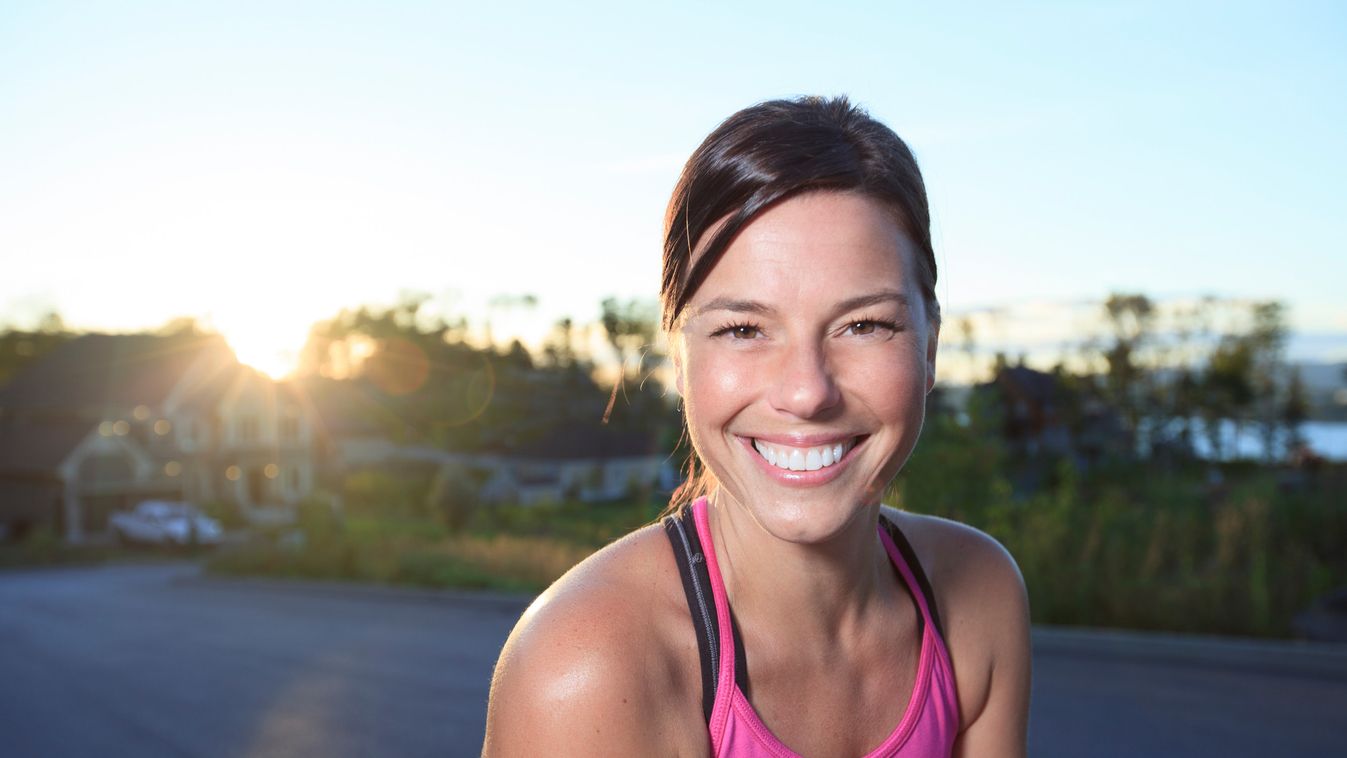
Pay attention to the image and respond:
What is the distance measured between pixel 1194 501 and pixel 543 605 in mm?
14566

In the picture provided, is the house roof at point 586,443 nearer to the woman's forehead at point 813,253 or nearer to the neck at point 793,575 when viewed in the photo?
the neck at point 793,575

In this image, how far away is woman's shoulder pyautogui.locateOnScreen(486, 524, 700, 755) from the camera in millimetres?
1589

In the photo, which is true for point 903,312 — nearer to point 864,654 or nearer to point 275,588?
point 864,654

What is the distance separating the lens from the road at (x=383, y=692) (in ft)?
26.0

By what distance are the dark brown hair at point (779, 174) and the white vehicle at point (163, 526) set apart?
41572 mm

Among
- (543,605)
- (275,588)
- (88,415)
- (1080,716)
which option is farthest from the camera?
(88,415)

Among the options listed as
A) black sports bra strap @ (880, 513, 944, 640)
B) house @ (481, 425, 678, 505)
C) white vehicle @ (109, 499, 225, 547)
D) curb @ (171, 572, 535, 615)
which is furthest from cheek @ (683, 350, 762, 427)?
house @ (481, 425, 678, 505)

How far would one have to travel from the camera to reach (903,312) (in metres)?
1.74

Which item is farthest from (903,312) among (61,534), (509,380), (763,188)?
(61,534)

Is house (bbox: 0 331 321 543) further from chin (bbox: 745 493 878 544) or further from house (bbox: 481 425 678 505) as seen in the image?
chin (bbox: 745 493 878 544)

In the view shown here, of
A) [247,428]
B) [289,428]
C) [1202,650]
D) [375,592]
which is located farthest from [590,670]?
[289,428]

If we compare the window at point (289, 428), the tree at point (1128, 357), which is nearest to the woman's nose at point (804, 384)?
the tree at point (1128, 357)

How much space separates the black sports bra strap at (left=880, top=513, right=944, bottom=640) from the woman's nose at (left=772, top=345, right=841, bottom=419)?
1.91 ft

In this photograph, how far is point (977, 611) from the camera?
2.16 meters
